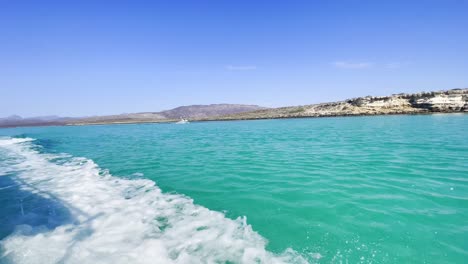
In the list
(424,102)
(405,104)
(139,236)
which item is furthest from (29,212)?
(405,104)

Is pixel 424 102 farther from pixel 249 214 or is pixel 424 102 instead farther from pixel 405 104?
pixel 249 214

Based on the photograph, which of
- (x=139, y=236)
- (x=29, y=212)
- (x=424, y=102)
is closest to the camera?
(x=139, y=236)

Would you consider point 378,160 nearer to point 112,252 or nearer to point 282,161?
point 282,161

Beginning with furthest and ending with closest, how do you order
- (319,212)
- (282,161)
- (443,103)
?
(443,103)
(282,161)
(319,212)

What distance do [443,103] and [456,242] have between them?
64.7 metres

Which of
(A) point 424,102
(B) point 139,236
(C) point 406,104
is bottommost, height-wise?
(B) point 139,236

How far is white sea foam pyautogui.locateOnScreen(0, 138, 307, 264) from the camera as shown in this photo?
3.93 metres

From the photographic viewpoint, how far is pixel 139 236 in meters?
4.64

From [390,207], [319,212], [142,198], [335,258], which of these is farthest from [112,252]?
[390,207]

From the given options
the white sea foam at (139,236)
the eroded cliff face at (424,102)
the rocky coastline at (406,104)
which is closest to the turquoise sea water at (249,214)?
the white sea foam at (139,236)

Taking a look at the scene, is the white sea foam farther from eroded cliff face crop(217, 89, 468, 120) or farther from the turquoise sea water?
eroded cliff face crop(217, 89, 468, 120)

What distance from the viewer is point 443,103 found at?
53.4 metres

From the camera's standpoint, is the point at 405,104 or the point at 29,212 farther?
the point at 405,104

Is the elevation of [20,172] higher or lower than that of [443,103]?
lower
